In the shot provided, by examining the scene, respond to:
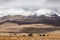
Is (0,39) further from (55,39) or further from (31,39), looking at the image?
(55,39)

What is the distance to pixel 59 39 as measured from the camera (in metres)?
55.2

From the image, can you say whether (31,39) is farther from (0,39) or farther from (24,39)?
(0,39)

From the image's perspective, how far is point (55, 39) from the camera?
54.8m

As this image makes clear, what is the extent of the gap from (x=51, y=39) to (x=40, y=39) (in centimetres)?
331

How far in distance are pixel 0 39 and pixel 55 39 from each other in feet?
51.3

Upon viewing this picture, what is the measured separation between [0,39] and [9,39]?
2481 millimetres

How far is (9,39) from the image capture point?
52375 millimetres

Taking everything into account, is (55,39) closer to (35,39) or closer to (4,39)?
(35,39)

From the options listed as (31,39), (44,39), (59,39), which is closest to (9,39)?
(31,39)

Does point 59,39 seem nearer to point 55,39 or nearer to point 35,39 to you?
point 55,39

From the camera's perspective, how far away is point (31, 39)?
53.3m

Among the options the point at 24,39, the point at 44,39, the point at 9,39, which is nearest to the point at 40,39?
the point at 44,39

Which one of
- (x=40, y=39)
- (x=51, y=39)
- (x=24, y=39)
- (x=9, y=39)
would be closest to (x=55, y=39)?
(x=51, y=39)

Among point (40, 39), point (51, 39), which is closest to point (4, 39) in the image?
point (40, 39)
